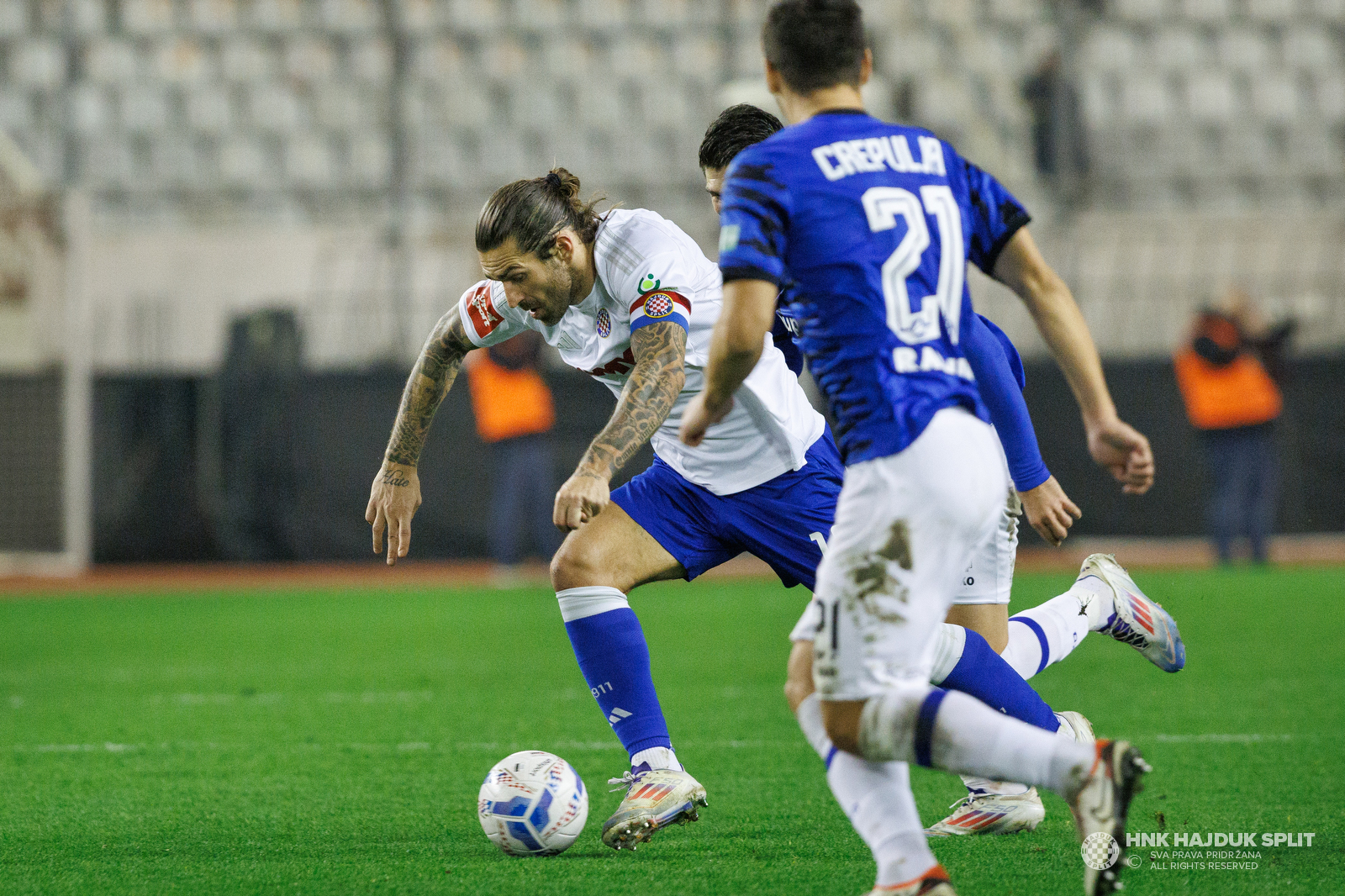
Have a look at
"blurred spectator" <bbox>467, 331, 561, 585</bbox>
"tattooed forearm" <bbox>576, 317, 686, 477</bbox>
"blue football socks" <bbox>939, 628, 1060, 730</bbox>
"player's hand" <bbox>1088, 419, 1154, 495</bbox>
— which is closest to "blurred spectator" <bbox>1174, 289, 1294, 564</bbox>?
"blurred spectator" <bbox>467, 331, 561, 585</bbox>

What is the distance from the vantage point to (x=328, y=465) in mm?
13688

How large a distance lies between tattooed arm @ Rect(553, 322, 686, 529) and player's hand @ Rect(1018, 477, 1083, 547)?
0.83 m

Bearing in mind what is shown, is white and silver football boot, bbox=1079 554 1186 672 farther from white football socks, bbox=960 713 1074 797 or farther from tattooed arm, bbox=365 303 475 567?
tattooed arm, bbox=365 303 475 567

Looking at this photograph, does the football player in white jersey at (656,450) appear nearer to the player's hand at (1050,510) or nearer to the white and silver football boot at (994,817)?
the white and silver football boot at (994,817)

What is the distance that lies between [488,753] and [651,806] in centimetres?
152

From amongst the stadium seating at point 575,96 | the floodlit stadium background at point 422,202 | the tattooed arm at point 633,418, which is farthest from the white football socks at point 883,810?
the stadium seating at point 575,96

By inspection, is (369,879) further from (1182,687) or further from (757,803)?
(1182,687)

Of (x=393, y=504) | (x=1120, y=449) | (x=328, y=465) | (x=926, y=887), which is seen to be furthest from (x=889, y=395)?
(x=328, y=465)

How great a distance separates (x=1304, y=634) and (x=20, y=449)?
10830 millimetres

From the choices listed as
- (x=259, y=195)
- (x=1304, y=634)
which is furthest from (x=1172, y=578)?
(x=259, y=195)

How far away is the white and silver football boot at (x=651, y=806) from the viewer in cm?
365

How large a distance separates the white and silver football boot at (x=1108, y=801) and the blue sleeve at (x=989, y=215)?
91 cm

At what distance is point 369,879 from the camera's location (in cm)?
335

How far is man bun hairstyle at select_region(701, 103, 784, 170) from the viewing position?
13.9 feet
